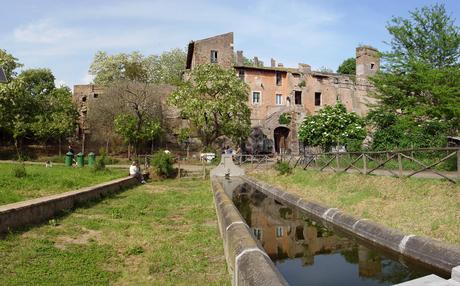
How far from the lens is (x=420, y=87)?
21969 mm

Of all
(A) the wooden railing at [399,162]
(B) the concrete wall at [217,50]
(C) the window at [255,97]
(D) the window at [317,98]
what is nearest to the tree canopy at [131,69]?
(B) the concrete wall at [217,50]

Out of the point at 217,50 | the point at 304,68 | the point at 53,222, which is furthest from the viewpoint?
the point at 304,68

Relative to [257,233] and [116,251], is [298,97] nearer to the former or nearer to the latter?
[257,233]

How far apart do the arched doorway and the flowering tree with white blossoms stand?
8555 mm

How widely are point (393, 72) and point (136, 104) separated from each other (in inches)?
813

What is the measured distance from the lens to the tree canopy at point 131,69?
4590 centimetres

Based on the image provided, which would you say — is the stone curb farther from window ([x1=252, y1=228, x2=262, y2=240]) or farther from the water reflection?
window ([x1=252, y1=228, x2=262, y2=240])

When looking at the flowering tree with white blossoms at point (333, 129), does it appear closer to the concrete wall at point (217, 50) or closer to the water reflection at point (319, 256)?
the concrete wall at point (217, 50)

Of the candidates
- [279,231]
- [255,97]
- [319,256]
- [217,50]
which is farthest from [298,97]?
[319,256]

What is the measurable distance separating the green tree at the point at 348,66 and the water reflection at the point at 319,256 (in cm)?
5442

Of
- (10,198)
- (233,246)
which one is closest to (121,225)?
(10,198)

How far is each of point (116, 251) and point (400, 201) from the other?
700 cm

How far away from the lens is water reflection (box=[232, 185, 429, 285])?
5629mm

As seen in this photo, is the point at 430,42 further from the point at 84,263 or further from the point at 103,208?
the point at 84,263
